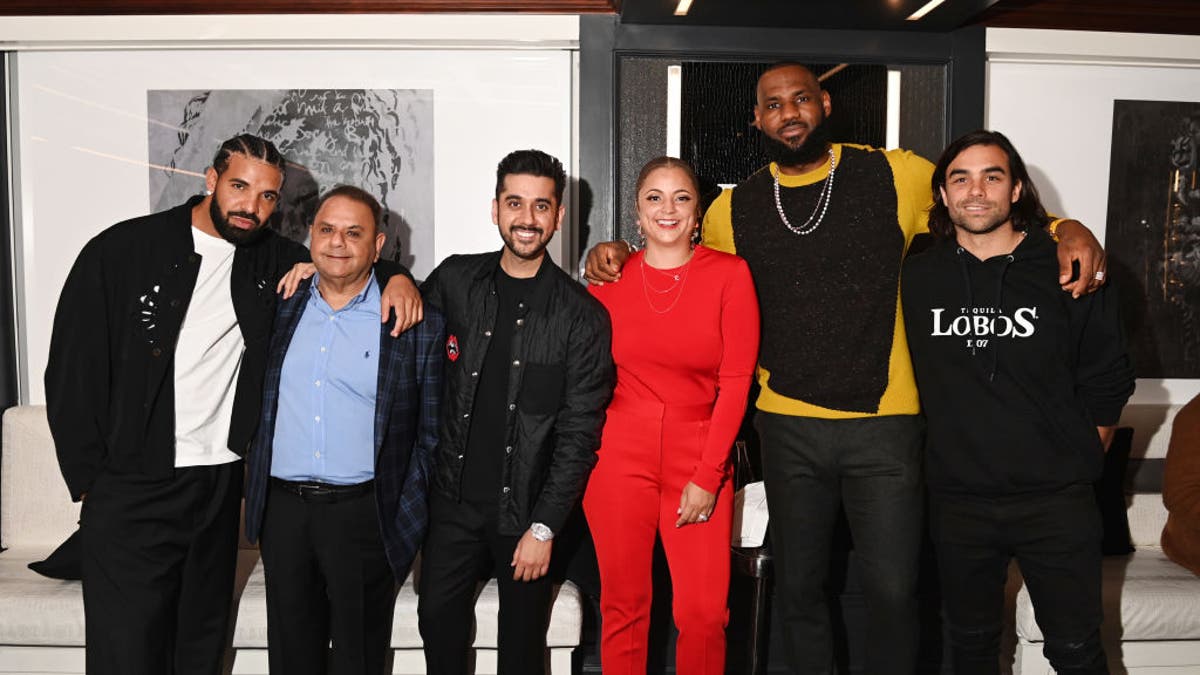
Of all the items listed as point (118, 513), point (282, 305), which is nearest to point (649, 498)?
point (282, 305)

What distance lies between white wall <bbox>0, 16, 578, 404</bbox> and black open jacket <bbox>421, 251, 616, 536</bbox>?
1079mm

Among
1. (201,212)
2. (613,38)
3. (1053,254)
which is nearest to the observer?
(1053,254)

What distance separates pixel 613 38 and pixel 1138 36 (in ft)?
6.66

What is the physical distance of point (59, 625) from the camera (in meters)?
2.80

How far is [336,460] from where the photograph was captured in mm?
2344

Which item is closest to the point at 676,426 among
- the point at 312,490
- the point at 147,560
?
A: the point at 312,490

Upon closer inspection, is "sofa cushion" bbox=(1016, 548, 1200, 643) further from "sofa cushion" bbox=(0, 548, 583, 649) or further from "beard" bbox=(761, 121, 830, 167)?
"beard" bbox=(761, 121, 830, 167)

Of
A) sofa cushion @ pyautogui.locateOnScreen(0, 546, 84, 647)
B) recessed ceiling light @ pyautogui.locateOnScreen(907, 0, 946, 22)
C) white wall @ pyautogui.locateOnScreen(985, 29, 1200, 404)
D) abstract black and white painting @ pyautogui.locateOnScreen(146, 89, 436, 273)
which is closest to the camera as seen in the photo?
sofa cushion @ pyautogui.locateOnScreen(0, 546, 84, 647)

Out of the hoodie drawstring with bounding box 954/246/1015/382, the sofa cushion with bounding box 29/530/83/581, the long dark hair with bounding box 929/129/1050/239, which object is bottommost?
the sofa cushion with bounding box 29/530/83/581

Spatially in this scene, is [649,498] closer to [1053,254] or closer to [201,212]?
[1053,254]

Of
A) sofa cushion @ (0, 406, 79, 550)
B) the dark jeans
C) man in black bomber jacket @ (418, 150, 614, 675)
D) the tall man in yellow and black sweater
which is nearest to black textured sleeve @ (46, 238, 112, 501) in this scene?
man in black bomber jacket @ (418, 150, 614, 675)

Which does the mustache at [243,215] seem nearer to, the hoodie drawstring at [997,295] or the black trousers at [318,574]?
the black trousers at [318,574]

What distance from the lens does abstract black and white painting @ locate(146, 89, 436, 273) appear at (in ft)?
11.2

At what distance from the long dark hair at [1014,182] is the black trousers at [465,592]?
4.70 feet
